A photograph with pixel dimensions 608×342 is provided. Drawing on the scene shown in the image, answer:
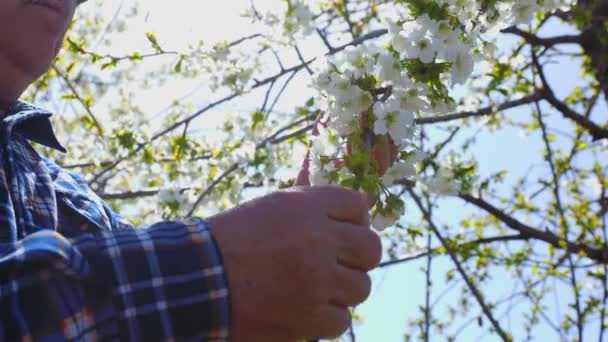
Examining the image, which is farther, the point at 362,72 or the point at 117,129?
the point at 117,129

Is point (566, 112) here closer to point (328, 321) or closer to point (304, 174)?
point (304, 174)

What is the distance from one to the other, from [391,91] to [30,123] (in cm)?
59

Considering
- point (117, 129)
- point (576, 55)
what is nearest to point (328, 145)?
point (117, 129)

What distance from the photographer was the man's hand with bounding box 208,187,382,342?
0.66 meters

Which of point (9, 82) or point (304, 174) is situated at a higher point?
point (304, 174)

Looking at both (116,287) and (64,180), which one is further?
(64,180)

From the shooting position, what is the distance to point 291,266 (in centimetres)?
67

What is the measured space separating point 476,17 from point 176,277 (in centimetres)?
95

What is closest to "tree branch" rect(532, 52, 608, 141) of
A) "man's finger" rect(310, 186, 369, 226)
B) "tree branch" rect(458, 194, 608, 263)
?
"tree branch" rect(458, 194, 608, 263)

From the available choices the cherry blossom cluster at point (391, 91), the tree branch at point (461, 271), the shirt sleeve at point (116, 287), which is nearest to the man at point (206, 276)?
the shirt sleeve at point (116, 287)

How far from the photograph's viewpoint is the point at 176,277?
681mm

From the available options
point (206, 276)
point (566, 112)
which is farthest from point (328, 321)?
point (566, 112)

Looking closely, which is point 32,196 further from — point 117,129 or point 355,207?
point 117,129

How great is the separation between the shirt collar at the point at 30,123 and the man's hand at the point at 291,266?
56cm
